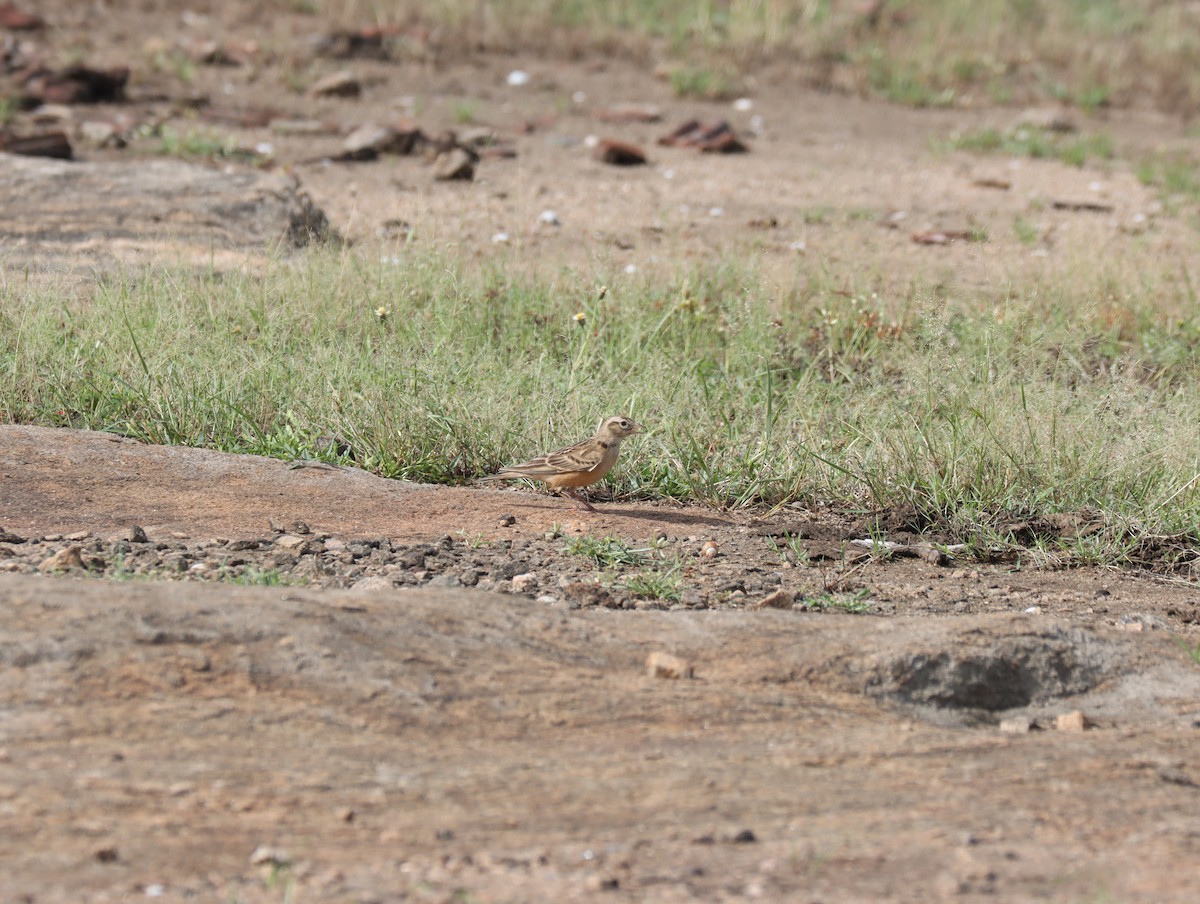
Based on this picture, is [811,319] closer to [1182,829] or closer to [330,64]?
[1182,829]

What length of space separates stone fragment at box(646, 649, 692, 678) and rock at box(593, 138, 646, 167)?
368 inches

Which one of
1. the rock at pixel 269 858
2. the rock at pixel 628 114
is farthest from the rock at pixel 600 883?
the rock at pixel 628 114

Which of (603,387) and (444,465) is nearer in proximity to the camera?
(444,465)

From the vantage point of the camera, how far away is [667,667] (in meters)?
3.76

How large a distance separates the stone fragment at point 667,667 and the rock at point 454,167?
8.34 metres

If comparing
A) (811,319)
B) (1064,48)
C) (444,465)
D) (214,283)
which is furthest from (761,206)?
(1064,48)

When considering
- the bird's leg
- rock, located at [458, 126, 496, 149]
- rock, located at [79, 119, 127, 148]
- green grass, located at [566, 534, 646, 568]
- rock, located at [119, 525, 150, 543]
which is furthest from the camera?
rock, located at [458, 126, 496, 149]

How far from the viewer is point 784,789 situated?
319cm

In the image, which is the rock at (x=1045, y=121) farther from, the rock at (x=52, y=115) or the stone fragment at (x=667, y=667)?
the stone fragment at (x=667, y=667)

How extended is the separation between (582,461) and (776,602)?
1148 millimetres

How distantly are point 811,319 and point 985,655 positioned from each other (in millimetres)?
4292

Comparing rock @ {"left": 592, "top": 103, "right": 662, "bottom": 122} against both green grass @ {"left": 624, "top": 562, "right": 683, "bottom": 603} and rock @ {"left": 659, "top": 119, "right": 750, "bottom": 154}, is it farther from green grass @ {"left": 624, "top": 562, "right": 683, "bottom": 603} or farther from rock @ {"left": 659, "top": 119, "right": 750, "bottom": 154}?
green grass @ {"left": 624, "top": 562, "right": 683, "bottom": 603}

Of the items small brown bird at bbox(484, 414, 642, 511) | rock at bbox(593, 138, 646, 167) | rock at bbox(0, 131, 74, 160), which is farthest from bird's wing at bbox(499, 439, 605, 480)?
rock at bbox(593, 138, 646, 167)

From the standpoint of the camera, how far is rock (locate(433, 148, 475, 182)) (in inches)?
454
